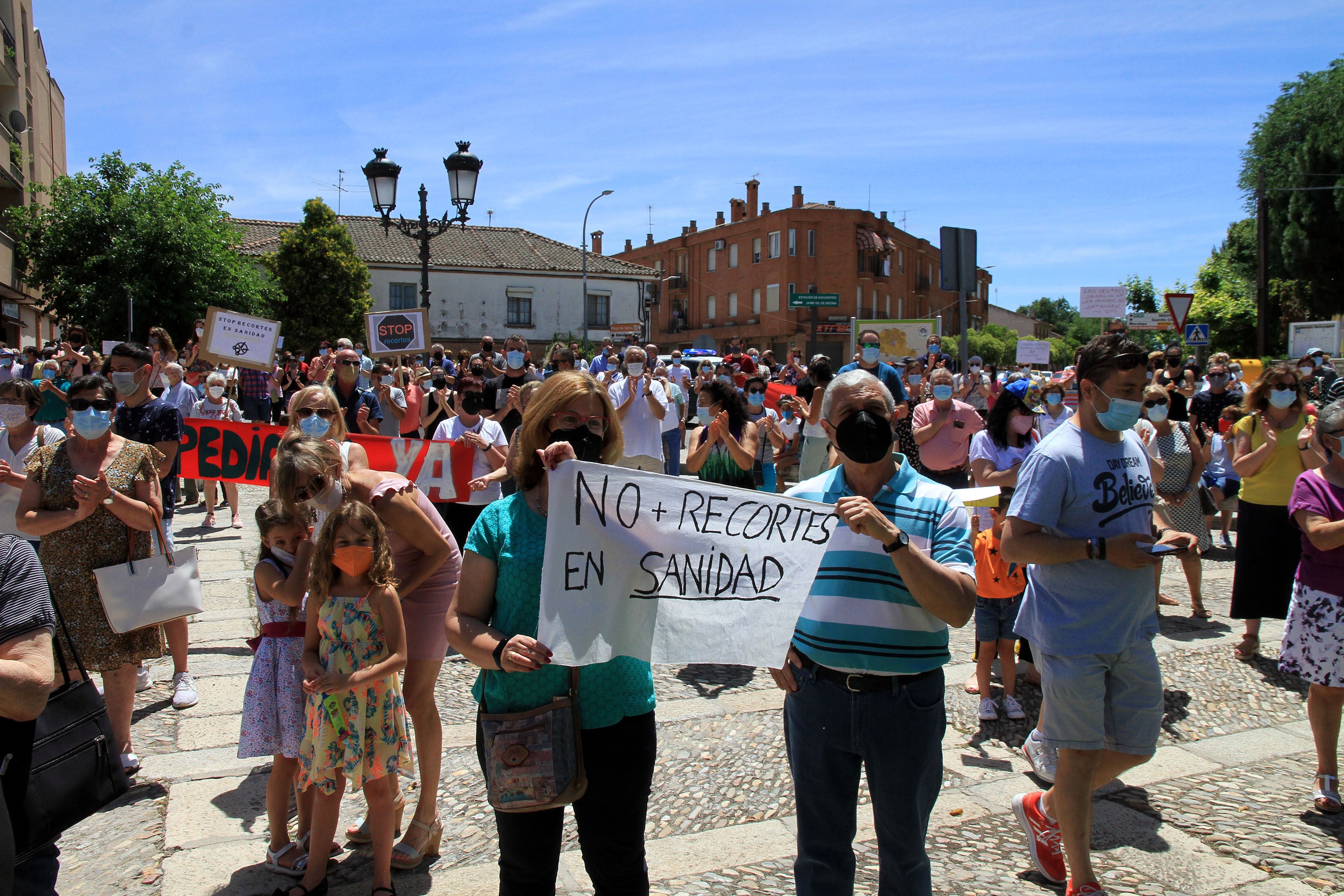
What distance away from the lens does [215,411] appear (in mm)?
10844

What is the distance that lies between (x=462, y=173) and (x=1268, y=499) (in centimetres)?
976

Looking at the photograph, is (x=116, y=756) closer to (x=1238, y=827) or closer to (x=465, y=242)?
(x=1238, y=827)

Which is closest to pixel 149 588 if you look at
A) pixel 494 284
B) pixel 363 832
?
pixel 363 832

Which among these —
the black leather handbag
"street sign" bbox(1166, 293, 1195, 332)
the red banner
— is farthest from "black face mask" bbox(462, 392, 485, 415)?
"street sign" bbox(1166, 293, 1195, 332)

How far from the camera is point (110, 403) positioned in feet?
Result: 15.2

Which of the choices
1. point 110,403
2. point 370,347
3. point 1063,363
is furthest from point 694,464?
point 1063,363

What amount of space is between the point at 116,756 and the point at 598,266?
47158 millimetres

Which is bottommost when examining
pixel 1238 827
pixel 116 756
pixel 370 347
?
pixel 1238 827

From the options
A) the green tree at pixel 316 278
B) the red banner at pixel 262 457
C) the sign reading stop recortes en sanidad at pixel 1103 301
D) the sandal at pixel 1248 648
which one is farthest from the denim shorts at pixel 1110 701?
the green tree at pixel 316 278

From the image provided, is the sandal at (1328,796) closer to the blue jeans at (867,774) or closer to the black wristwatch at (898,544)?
the blue jeans at (867,774)

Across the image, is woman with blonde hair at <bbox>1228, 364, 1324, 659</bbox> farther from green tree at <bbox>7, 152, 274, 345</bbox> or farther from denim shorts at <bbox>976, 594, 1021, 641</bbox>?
green tree at <bbox>7, 152, 274, 345</bbox>

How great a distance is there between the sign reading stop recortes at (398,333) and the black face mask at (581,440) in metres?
10.2

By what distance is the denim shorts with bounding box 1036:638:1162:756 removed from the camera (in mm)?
3172

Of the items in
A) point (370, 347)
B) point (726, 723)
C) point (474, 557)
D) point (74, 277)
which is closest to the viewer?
point (474, 557)
